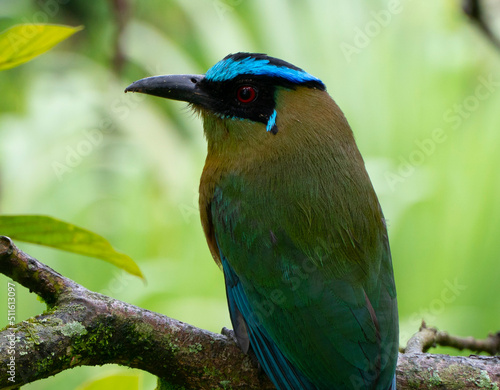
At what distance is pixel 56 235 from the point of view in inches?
87.4

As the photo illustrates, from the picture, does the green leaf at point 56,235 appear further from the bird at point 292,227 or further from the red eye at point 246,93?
the red eye at point 246,93

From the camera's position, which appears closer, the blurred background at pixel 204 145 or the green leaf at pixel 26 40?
the green leaf at pixel 26 40

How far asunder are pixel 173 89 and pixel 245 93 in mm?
347

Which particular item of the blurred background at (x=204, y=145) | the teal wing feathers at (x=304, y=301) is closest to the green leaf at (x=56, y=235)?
the teal wing feathers at (x=304, y=301)

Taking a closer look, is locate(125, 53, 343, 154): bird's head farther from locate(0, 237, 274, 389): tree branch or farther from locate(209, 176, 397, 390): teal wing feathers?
locate(0, 237, 274, 389): tree branch

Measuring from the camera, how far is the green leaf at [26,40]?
2.13 m

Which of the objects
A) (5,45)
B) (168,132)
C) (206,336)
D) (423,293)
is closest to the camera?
(5,45)

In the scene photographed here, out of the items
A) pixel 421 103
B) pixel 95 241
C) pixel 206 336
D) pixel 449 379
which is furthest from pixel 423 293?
pixel 95 241

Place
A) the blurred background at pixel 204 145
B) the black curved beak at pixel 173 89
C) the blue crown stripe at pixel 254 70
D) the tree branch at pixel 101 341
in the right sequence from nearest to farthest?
the tree branch at pixel 101 341 < the blue crown stripe at pixel 254 70 < the black curved beak at pixel 173 89 < the blurred background at pixel 204 145

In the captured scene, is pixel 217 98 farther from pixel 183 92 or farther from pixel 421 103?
pixel 421 103

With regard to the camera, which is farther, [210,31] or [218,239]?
[210,31]

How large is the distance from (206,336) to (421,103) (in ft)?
13.1

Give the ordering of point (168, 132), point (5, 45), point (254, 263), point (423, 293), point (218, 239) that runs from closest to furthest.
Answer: point (5, 45), point (254, 263), point (218, 239), point (423, 293), point (168, 132)

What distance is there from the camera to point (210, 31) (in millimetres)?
6371
